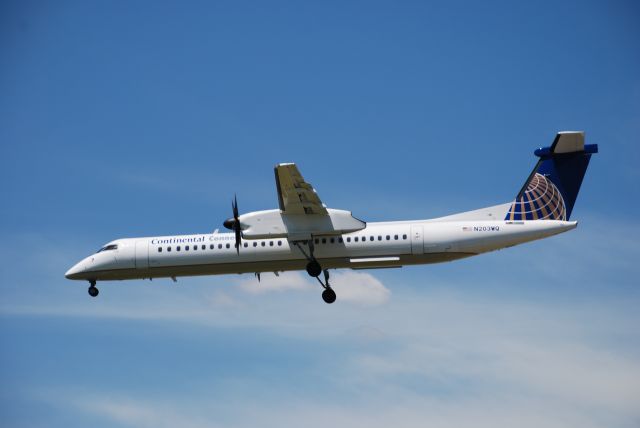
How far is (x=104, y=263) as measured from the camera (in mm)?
38125

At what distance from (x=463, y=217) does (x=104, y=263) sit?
14406 mm

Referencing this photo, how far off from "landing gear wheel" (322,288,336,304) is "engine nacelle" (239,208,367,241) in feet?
10.2

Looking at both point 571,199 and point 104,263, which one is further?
point 104,263

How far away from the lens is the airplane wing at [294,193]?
107 feet

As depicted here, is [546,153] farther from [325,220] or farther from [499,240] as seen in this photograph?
[325,220]

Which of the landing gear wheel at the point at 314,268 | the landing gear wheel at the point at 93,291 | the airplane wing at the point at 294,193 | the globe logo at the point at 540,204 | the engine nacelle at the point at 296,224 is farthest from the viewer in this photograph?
the landing gear wheel at the point at 93,291

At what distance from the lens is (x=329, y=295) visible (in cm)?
3706

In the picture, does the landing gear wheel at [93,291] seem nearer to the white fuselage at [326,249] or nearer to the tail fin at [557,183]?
the white fuselage at [326,249]

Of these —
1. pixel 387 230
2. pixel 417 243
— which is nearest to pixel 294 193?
pixel 387 230

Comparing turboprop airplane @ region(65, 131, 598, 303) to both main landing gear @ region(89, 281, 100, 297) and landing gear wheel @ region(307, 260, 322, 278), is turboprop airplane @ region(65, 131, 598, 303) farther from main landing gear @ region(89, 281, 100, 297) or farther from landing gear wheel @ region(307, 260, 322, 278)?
main landing gear @ region(89, 281, 100, 297)

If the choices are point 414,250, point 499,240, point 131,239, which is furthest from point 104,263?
point 499,240

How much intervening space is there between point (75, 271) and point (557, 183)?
19.5 m

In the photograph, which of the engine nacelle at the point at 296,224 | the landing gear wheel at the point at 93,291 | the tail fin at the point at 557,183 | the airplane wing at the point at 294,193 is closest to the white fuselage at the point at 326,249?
the landing gear wheel at the point at 93,291

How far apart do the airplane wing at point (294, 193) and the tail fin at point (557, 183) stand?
705cm
